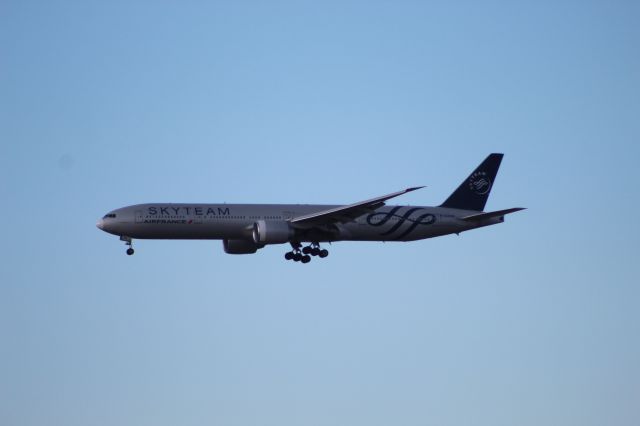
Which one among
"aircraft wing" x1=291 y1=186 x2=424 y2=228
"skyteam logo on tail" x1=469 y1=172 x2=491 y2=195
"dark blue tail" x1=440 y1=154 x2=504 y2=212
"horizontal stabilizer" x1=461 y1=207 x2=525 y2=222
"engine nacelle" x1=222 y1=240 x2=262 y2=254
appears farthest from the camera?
"skyteam logo on tail" x1=469 y1=172 x2=491 y2=195

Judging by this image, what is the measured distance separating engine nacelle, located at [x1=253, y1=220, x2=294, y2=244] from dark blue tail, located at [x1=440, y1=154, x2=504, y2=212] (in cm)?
1480

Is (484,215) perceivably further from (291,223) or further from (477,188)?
(291,223)

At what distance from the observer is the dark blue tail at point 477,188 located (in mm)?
89812

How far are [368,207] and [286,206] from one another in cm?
685

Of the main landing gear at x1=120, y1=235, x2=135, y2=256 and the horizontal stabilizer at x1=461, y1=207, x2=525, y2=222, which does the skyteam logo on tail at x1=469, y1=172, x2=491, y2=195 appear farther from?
the main landing gear at x1=120, y1=235, x2=135, y2=256

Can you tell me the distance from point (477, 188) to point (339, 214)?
15238 mm

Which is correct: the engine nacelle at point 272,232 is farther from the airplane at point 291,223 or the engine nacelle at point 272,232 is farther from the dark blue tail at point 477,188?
the dark blue tail at point 477,188

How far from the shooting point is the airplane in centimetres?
7994

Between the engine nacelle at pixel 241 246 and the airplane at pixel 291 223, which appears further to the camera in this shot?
the engine nacelle at pixel 241 246

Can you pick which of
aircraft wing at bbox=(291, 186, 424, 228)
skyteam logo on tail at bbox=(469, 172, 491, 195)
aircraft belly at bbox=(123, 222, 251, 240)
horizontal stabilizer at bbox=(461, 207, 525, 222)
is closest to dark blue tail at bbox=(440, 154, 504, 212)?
skyteam logo on tail at bbox=(469, 172, 491, 195)

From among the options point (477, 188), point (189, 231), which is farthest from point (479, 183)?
point (189, 231)

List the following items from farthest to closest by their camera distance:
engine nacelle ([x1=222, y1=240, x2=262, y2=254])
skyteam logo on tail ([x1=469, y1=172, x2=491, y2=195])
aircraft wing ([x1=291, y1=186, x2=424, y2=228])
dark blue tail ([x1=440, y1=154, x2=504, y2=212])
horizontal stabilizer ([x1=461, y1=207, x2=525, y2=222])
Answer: skyteam logo on tail ([x1=469, y1=172, x2=491, y2=195]) < dark blue tail ([x1=440, y1=154, x2=504, y2=212]) < engine nacelle ([x1=222, y1=240, x2=262, y2=254]) < horizontal stabilizer ([x1=461, y1=207, x2=525, y2=222]) < aircraft wing ([x1=291, y1=186, x2=424, y2=228])

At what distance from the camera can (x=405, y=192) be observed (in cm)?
7300

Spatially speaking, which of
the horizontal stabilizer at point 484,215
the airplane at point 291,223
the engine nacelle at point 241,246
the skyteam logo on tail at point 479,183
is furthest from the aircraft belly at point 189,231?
the skyteam logo on tail at point 479,183
